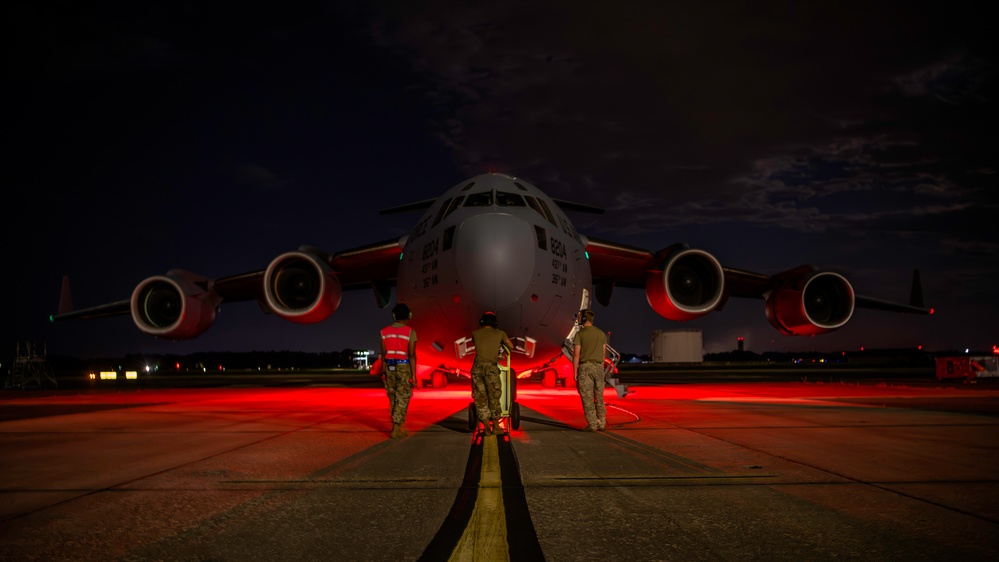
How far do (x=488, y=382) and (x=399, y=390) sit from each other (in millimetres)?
1105

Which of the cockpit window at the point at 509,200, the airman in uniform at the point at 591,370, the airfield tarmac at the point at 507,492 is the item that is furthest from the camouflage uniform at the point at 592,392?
the cockpit window at the point at 509,200

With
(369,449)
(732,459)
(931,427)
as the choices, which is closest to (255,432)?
(369,449)

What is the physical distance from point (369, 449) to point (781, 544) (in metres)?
4.21

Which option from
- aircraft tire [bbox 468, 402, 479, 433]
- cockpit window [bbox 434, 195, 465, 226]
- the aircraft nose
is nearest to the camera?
aircraft tire [bbox 468, 402, 479, 433]

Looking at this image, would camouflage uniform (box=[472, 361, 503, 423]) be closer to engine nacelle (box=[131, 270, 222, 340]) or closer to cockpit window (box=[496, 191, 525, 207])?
cockpit window (box=[496, 191, 525, 207])

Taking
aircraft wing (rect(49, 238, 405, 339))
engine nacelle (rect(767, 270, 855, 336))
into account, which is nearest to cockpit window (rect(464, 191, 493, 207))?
aircraft wing (rect(49, 238, 405, 339))

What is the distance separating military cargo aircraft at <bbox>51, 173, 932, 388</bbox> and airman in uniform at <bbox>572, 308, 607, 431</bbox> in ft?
3.16

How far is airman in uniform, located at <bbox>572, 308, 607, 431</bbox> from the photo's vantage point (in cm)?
786

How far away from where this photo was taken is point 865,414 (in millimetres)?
9547

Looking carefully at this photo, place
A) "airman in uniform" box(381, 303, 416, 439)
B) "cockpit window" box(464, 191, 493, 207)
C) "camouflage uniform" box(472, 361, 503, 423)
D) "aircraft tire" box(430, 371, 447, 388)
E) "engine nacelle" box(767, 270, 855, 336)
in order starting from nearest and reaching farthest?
"camouflage uniform" box(472, 361, 503, 423) → "airman in uniform" box(381, 303, 416, 439) → "cockpit window" box(464, 191, 493, 207) → "engine nacelle" box(767, 270, 855, 336) → "aircraft tire" box(430, 371, 447, 388)

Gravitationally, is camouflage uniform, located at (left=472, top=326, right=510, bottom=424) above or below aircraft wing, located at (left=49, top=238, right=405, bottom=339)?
below

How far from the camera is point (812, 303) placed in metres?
16.3

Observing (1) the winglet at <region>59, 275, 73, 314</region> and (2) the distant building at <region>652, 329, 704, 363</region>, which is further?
(2) the distant building at <region>652, 329, 704, 363</region>

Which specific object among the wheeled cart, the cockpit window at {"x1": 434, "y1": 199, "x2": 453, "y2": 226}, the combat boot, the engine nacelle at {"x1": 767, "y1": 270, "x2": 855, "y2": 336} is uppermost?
the cockpit window at {"x1": 434, "y1": 199, "x2": 453, "y2": 226}
